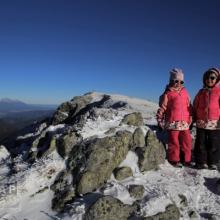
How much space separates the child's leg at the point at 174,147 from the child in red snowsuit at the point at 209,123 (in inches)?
27.8

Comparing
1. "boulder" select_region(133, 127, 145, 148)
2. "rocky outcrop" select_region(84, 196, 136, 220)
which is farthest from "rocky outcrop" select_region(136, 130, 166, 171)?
"rocky outcrop" select_region(84, 196, 136, 220)

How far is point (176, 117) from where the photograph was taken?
11.9 m

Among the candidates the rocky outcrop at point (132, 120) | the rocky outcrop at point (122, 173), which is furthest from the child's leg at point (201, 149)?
the rocky outcrop at point (122, 173)

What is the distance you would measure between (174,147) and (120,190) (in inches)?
132

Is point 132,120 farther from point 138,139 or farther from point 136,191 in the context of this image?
point 136,191

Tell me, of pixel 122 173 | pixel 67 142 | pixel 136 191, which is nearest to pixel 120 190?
pixel 136 191

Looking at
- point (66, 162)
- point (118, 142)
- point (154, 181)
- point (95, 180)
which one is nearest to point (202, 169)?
point (154, 181)

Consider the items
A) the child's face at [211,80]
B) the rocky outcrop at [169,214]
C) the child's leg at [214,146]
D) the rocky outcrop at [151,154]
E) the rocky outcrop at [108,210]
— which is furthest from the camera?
the child's leg at [214,146]

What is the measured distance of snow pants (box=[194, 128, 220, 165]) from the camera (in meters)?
11.5

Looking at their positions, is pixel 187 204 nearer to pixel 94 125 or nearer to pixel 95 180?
pixel 95 180

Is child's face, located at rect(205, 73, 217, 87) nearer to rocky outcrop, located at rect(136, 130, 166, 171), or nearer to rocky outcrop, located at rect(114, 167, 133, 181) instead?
rocky outcrop, located at rect(136, 130, 166, 171)

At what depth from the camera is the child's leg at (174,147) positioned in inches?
464

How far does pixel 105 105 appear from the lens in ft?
63.0

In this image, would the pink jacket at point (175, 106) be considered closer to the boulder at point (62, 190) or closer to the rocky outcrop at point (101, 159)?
the rocky outcrop at point (101, 159)
